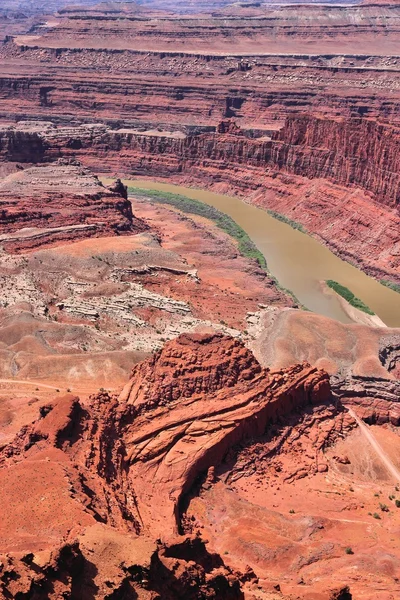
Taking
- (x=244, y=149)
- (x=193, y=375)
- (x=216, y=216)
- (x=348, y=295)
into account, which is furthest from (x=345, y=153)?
(x=193, y=375)

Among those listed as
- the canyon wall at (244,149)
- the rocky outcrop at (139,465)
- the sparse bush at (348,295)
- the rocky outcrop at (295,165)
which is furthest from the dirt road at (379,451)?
the canyon wall at (244,149)

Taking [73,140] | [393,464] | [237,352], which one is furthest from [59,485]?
[73,140]

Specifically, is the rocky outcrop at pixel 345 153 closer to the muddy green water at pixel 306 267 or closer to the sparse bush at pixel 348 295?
the muddy green water at pixel 306 267

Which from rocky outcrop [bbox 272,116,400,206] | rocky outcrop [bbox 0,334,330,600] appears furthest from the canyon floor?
rocky outcrop [bbox 272,116,400,206]

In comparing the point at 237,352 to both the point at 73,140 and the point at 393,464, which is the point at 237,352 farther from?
the point at 73,140

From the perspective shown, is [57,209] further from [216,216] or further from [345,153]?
[345,153]
